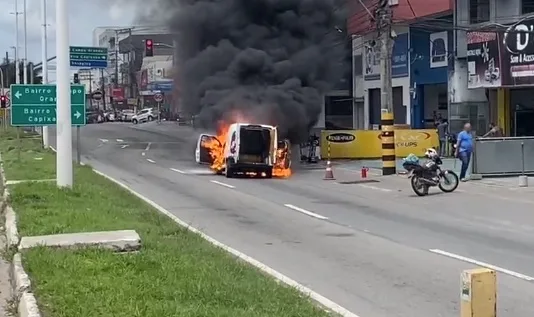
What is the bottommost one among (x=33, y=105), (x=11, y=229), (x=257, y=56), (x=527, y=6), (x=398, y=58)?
(x=11, y=229)

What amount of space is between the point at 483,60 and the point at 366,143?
6058mm

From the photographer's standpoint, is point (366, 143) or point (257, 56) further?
point (366, 143)

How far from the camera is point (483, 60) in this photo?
109ft

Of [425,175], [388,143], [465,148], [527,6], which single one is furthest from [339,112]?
[425,175]

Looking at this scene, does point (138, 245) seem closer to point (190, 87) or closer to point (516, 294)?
point (516, 294)

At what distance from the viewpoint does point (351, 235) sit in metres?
13.2

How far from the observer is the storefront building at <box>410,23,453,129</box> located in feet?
131

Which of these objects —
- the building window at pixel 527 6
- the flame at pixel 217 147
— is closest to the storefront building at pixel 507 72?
the building window at pixel 527 6

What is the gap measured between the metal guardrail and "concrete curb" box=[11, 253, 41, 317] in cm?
1723

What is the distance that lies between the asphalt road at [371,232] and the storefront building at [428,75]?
15288 millimetres

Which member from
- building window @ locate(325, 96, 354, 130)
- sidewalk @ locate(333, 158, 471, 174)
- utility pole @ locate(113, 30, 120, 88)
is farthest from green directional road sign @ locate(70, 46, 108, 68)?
utility pole @ locate(113, 30, 120, 88)

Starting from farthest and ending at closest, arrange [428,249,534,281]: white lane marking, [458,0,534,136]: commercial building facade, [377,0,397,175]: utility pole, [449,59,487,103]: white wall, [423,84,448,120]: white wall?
[423,84,448,120]: white wall
[449,59,487,103]: white wall
[458,0,534,136]: commercial building facade
[377,0,397,175]: utility pole
[428,249,534,281]: white lane marking

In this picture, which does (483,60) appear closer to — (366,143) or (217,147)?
(366,143)

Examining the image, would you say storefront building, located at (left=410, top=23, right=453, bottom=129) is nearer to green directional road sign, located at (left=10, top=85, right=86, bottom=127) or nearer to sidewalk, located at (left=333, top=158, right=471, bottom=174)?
sidewalk, located at (left=333, top=158, right=471, bottom=174)
